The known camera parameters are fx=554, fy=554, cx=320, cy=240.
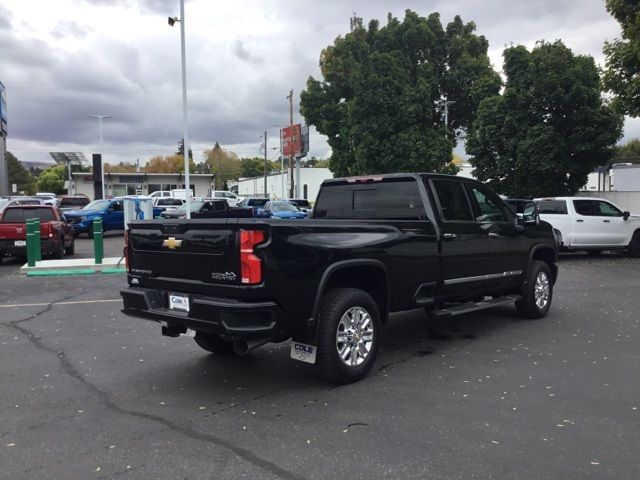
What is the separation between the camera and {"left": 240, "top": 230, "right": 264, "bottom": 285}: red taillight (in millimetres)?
4406

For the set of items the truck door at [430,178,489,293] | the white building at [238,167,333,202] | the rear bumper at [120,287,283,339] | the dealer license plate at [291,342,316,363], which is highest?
the white building at [238,167,333,202]

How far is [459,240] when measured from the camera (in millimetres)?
6422

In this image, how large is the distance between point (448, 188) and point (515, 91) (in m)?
16.4

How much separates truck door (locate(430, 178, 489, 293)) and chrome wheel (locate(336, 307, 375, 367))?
1371 millimetres

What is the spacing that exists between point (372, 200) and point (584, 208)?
11.4 m

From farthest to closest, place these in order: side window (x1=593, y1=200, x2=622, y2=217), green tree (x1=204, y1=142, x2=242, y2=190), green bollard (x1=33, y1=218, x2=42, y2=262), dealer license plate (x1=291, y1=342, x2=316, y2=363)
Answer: green tree (x1=204, y1=142, x2=242, y2=190) < side window (x1=593, y1=200, x2=622, y2=217) < green bollard (x1=33, y1=218, x2=42, y2=262) < dealer license plate (x1=291, y1=342, x2=316, y2=363)

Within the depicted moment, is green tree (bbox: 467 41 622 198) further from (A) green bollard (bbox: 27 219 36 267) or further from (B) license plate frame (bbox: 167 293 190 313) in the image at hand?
(B) license plate frame (bbox: 167 293 190 313)

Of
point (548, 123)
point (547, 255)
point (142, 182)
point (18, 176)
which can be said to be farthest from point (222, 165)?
point (547, 255)

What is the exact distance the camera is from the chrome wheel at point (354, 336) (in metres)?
5.07

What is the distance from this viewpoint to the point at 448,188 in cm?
660

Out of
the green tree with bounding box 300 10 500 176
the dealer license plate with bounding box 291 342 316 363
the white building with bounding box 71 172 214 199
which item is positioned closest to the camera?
the dealer license plate with bounding box 291 342 316 363

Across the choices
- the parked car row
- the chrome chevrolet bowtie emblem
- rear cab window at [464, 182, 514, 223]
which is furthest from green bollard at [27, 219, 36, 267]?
the parked car row

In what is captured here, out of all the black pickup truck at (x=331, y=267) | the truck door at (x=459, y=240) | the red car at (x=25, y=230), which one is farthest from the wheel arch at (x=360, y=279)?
the red car at (x=25, y=230)

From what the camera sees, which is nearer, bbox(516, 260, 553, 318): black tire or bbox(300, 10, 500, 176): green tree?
bbox(516, 260, 553, 318): black tire
